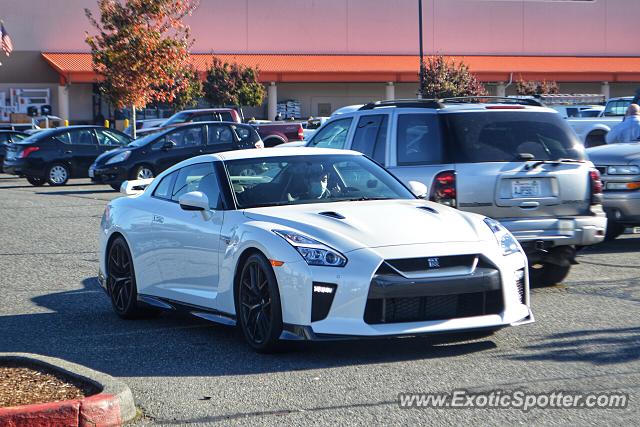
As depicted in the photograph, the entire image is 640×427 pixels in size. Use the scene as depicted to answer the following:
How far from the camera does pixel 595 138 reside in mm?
22531

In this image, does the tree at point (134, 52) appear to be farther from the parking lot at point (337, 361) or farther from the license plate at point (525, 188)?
the license plate at point (525, 188)

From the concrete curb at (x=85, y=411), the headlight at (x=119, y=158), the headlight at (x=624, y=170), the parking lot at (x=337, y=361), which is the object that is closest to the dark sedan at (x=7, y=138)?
the headlight at (x=119, y=158)

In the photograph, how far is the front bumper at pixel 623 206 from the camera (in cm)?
1279

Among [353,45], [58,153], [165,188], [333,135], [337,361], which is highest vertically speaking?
[353,45]

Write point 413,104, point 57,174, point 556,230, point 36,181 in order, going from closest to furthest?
point 556,230
point 413,104
point 57,174
point 36,181

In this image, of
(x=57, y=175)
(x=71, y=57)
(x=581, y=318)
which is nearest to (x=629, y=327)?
(x=581, y=318)

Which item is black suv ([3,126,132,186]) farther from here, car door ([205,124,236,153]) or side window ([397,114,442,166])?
side window ([397,114,442,166])

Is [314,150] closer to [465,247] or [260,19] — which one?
[465,247]

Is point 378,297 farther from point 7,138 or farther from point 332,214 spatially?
point 7,138

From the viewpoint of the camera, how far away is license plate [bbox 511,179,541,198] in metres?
9.94

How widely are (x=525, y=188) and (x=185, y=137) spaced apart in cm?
1710

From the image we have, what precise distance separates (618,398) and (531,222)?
3.95m

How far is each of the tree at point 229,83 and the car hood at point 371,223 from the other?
147 ft

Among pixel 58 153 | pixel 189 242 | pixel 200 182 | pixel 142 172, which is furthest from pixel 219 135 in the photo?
pixel 189 242
